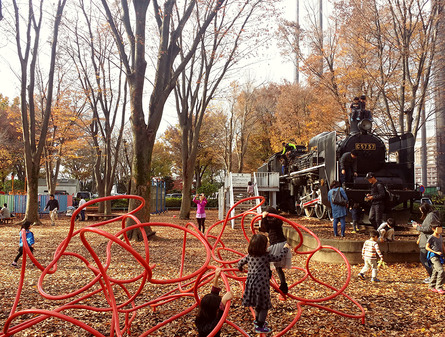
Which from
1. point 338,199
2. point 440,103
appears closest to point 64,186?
point 440,103

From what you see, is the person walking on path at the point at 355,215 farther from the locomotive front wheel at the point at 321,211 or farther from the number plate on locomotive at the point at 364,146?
the locomotive front wheel at the point at 321,211

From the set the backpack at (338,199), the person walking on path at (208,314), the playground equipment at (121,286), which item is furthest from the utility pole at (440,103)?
the person walking on path at (208,314)

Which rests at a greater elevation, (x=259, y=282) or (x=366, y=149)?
Answer: (x=366, y=149)

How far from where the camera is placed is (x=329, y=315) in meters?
5.21

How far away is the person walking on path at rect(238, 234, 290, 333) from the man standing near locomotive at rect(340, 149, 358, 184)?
8.85 m

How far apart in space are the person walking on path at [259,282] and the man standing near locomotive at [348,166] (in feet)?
29.0

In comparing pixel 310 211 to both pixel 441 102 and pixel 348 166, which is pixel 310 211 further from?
pixel 441 102

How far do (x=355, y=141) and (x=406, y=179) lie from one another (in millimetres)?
2203

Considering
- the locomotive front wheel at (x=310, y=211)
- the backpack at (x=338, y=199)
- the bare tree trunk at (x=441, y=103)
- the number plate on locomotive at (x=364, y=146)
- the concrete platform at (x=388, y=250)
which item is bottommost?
the concrete platform at (x=388, y=250)

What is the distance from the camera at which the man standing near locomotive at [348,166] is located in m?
12.2

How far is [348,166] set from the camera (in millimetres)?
12453

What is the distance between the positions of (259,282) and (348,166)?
9.46 m

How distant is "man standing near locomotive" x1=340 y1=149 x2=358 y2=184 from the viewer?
481 inches

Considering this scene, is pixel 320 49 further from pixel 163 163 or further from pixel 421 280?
pixel 163 163
